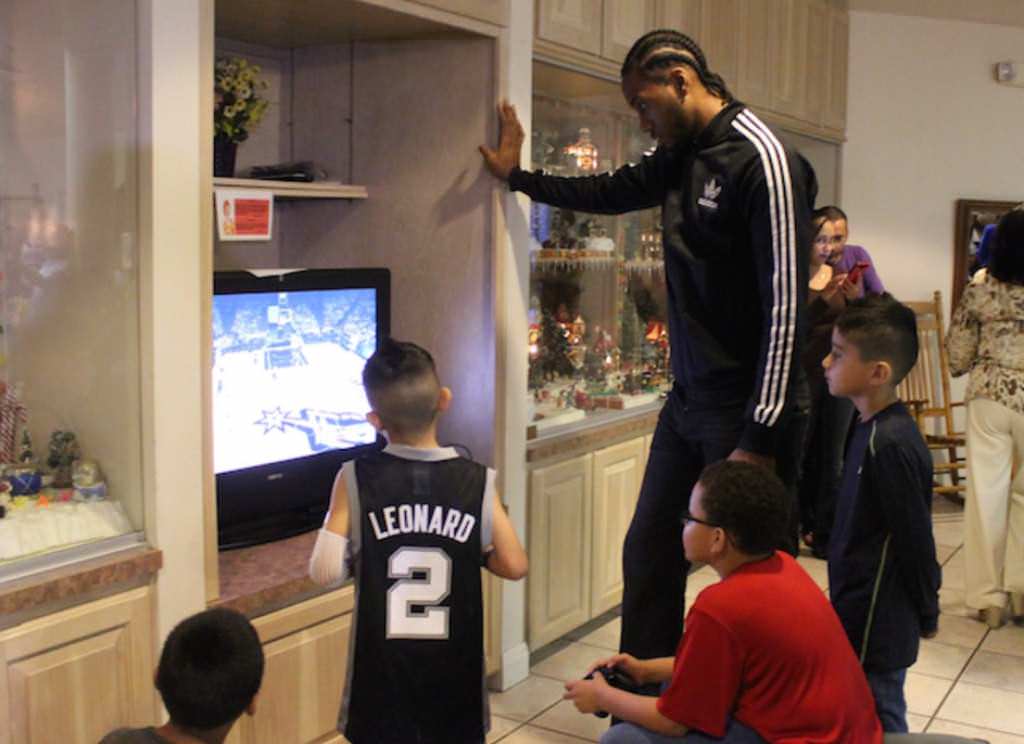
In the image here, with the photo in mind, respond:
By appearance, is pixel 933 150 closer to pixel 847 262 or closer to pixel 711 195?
pixel 847 262

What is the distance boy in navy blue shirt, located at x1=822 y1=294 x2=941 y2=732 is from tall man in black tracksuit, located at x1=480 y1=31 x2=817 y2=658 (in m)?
0.19

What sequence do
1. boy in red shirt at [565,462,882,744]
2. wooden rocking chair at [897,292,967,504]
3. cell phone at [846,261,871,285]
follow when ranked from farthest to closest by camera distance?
wooden rocking chair at [897,292,967,504] → cell phone at [846,261,871,285] → boy in red shirt at [565,462,882,744]

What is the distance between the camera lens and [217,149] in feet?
9.20

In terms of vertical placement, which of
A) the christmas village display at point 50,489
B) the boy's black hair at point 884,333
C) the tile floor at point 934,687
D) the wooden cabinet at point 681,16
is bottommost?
the tile floor at point 934,687

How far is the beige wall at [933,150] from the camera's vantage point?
601 centimetres

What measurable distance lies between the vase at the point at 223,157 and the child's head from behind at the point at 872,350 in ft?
4.80

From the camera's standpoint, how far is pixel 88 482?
2.31m

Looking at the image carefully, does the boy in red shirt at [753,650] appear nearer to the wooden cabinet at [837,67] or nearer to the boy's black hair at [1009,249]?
the boy's black hair at [1009,249]

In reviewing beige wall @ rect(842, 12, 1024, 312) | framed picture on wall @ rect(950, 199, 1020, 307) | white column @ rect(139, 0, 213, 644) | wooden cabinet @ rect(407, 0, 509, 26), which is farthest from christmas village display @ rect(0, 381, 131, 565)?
framed picture on wall @ rect(950, 199, 1020, 307)

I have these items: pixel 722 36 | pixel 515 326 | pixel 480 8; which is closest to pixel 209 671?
pixel 515 326

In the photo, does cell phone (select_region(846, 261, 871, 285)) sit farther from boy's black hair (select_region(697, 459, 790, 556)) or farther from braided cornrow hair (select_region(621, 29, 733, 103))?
boy's black hair (select_region(697, 459, 790, 556))

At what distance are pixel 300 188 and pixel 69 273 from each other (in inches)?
30.1

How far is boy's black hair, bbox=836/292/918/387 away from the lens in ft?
7.87

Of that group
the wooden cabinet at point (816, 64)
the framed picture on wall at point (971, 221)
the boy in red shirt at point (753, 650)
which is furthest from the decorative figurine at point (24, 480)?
the framed picture on wall at point (971, 221)
